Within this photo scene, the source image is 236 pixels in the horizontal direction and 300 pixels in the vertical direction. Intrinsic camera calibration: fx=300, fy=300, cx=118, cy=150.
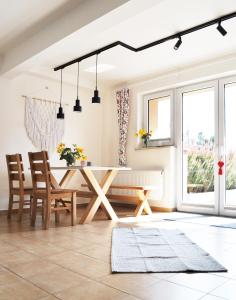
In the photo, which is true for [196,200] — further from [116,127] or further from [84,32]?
[84,32]

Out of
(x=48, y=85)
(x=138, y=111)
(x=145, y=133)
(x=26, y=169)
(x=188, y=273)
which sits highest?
(x=48, y=85)

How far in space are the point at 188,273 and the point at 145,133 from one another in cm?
385

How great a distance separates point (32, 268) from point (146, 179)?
11.3 feet

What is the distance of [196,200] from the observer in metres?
5.06

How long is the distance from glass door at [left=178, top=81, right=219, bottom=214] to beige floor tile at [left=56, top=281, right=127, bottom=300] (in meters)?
3.42

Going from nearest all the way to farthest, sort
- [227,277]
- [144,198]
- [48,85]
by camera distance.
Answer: [227,277] → [144,198] → [48,85]

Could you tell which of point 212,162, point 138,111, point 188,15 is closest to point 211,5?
point 188,15

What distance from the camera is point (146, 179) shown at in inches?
210

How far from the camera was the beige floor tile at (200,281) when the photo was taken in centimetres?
176

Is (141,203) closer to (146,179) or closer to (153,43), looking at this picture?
(146,179)

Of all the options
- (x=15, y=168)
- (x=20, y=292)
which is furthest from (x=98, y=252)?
(x=15, y=168)

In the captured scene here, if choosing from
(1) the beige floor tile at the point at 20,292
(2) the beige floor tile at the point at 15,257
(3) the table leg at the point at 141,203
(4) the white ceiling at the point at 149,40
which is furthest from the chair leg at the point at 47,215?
(4) the white ceiling at the point at 149,40

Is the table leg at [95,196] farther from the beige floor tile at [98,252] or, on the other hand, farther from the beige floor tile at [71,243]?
the beige floor tile at [98,252]

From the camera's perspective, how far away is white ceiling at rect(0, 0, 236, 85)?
10.8 feet
